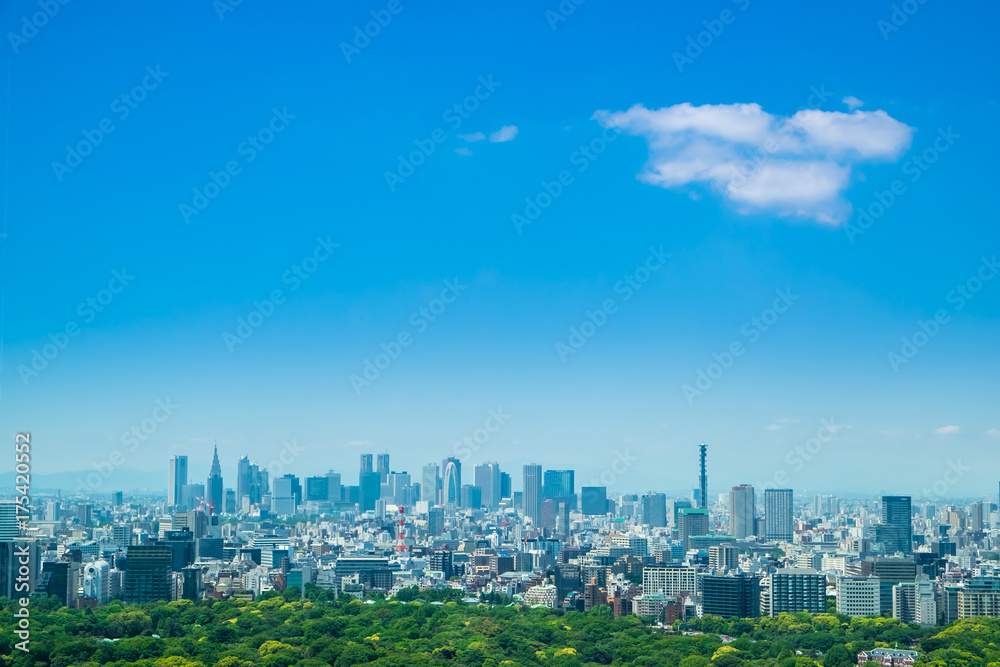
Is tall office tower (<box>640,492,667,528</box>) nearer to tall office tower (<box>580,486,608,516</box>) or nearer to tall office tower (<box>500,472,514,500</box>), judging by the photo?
tall office tower (<box>580,486,608,516</box>)

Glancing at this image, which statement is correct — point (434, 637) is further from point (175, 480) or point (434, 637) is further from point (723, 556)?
point (175, 480)

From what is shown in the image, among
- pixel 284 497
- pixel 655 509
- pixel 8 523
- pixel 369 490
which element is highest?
pixel 8 523

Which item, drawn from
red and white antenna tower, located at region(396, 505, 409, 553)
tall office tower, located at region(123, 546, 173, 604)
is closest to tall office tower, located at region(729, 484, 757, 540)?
red and white antenna tower, located at region(396, 505, 409, 553)

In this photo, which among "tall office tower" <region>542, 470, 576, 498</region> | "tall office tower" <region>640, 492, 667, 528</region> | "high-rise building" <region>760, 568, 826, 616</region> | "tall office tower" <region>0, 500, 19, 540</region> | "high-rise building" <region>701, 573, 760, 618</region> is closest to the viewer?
"tall office tower" <region>0, 500, 19, 540</region>

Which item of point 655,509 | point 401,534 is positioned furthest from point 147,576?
point 655,509

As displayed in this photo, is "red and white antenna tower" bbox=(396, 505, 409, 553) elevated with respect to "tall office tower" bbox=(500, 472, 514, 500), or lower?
lower
